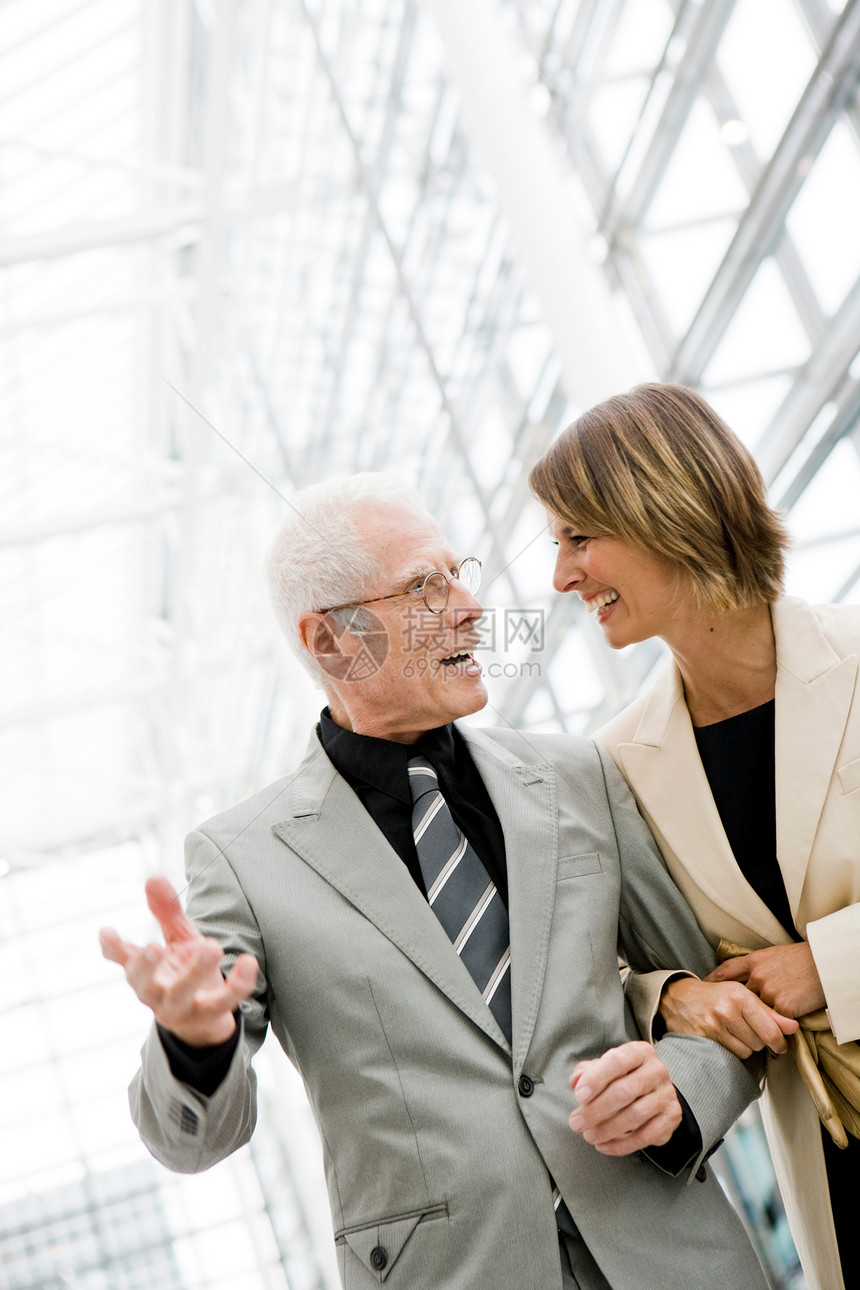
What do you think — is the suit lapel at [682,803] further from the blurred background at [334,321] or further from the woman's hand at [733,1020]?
the blurred background at [334,321]

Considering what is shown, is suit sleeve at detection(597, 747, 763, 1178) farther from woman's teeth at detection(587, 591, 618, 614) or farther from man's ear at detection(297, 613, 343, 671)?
man's ear at detection(297, 613, 343, 671)

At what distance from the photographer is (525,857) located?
6.90ft

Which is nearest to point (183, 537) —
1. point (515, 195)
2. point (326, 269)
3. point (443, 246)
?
point (326, 269)

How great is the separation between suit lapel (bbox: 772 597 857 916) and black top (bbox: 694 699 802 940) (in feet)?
0.20

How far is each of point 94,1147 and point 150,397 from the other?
45.9 feet

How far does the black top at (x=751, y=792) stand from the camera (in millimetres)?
2225

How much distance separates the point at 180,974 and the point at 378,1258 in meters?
0.64

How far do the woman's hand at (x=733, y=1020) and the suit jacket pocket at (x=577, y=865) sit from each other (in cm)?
27

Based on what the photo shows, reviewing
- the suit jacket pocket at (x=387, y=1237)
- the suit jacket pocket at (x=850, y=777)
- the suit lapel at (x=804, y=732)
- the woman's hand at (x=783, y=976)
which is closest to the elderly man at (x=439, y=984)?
the suit jacket pocket at (x=387, y=1237)

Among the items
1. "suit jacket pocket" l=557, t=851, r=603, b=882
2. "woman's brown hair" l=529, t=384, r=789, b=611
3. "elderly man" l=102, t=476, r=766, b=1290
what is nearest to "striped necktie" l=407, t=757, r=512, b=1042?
"elderly man" l=102, t=476, r=766, b=1290

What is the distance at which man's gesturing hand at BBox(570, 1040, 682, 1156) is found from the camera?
1.78m

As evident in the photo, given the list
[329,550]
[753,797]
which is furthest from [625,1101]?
[329,550]

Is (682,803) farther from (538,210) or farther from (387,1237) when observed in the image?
(538,210)

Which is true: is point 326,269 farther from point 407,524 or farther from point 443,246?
point 407,524
